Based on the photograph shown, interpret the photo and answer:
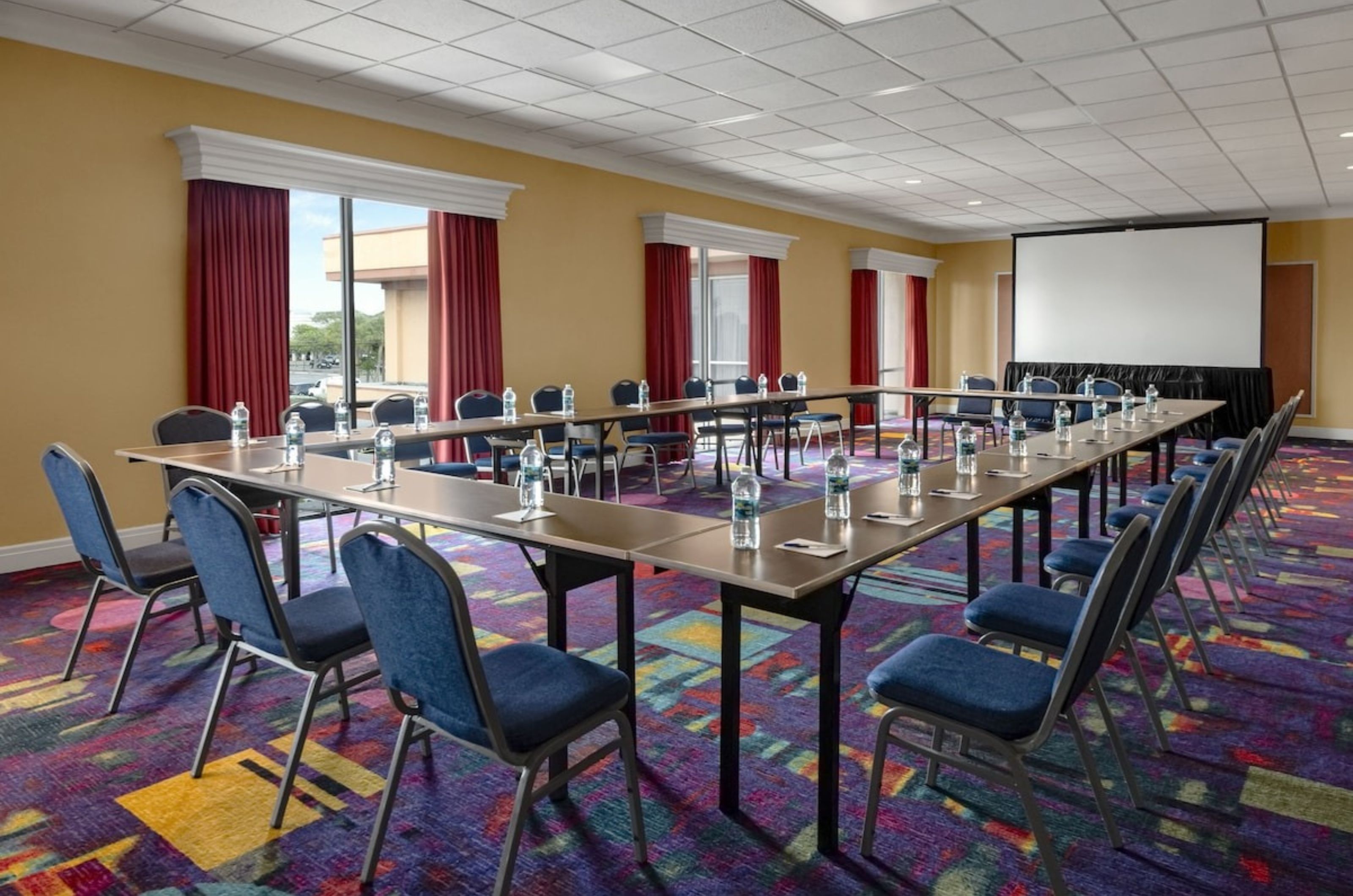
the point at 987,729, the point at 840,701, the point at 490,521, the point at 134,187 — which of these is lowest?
the point at 840,701

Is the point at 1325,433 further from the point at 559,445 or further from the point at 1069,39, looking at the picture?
the point at 559,445

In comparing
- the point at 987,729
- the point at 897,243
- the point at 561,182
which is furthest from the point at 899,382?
the point at 987,729

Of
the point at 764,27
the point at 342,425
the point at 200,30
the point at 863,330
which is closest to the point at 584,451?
the point at 342,425

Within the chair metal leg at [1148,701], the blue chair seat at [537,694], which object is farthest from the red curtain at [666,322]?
the blue chair seat at [537,694]

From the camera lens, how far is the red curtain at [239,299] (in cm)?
545

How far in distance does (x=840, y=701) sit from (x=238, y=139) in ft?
15.5

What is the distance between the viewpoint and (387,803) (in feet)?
6.66

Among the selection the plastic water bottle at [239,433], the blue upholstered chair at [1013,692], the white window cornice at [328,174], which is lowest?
the blue upholstered chair at [1013,692]

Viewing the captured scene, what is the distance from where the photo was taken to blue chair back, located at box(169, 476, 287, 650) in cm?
221

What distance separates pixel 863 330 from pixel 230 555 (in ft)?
35.1

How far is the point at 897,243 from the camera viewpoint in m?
13.1

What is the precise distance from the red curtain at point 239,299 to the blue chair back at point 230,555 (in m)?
3.46

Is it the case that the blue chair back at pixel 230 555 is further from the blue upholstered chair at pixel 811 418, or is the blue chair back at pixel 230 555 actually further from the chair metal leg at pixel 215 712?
the blue upholstered chair at pixel 811 418

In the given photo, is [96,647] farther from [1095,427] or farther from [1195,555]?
[1095,427]
